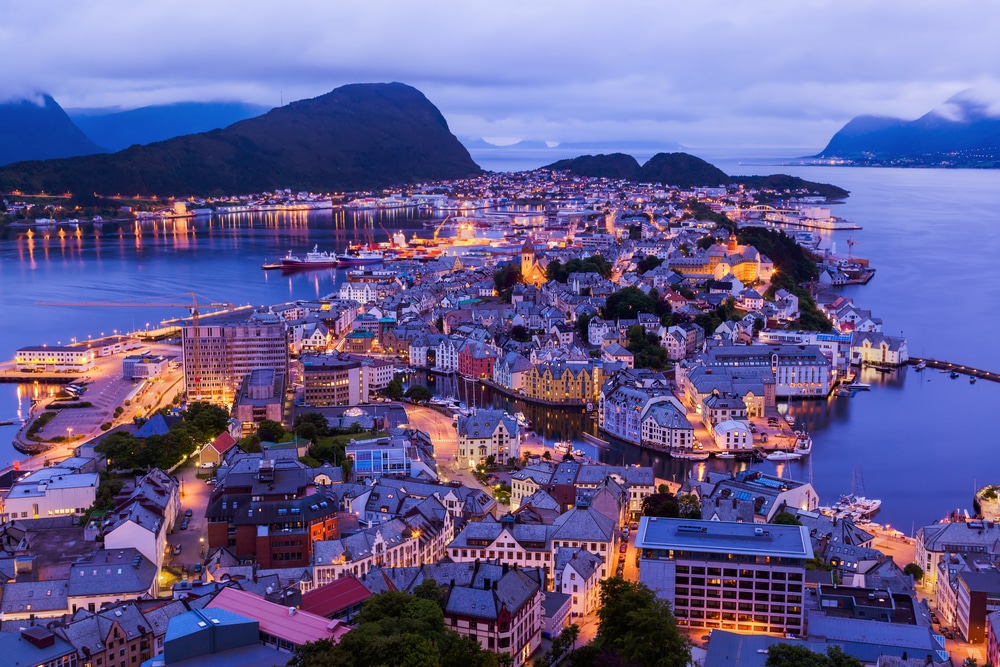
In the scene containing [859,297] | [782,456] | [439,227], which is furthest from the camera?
[439,227]

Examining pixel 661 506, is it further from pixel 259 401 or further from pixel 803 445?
pixel 259 401

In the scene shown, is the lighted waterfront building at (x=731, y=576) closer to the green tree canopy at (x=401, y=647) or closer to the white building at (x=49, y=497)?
the green tree canopy at (x=401, y=647)

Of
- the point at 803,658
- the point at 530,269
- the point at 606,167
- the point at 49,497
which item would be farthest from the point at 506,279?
the point at 606,167

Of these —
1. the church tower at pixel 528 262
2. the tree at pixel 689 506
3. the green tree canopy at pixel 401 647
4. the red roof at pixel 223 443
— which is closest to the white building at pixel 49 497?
the red roof at pixel 223 443

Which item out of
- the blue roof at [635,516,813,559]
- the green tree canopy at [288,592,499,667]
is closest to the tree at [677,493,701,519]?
the blue roof at [635,516,813,559]

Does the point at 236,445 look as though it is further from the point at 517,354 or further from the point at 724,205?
the point at 724,205

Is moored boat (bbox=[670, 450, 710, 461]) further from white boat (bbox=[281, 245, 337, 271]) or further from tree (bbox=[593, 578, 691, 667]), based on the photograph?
white boat (bbox=[281, 245, 337, 271])
